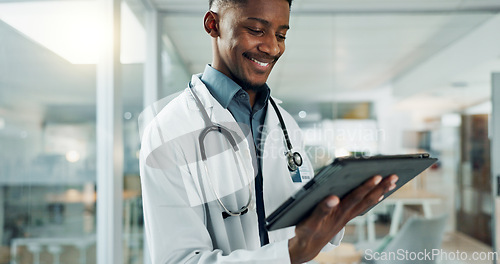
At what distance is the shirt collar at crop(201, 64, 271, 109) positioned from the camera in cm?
95

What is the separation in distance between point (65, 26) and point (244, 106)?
1.10 metres

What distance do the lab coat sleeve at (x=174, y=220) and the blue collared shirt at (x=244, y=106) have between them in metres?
0.19

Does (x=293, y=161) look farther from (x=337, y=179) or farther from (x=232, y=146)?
(x=337, y=179)

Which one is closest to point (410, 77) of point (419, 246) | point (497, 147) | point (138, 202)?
point (497, 147)

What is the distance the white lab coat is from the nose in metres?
0.17

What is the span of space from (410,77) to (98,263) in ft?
7.66

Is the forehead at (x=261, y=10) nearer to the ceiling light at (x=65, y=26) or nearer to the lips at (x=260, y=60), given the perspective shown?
the lips at (x=260, y=60)

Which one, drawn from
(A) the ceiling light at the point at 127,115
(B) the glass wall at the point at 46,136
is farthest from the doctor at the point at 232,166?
(A) the ceiling light at the point at 127,115

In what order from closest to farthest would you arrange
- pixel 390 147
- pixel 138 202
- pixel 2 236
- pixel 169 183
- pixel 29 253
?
pixel 169 183 < pixel 2 236 < pixel 29 253 < pixel 138 202 < pixel 390 147

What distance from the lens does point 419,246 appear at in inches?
99.7

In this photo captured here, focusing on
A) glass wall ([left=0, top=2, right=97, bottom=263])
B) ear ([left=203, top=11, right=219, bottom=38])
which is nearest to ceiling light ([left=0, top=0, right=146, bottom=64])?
glass wall ([left=0, top=2, right=97, bottom=263])

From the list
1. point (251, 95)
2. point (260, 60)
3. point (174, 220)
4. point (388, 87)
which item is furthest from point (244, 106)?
point (388, 87)

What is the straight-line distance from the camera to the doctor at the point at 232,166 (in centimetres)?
67

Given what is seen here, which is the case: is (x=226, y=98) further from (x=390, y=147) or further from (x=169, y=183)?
(x=390, y=147)
